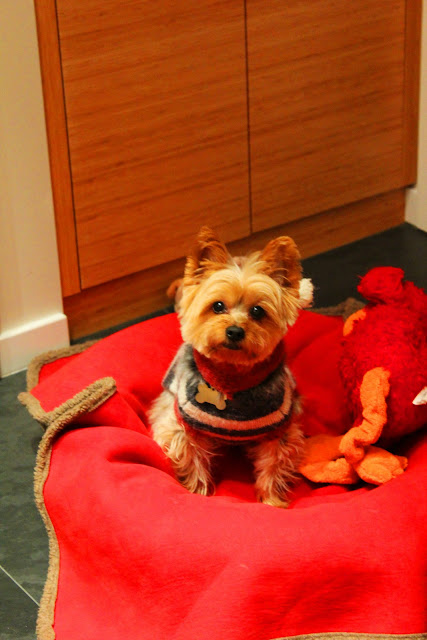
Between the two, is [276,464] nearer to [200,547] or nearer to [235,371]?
[235,371]

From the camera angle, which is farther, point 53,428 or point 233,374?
point 53,428

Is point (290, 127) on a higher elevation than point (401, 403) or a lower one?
higher

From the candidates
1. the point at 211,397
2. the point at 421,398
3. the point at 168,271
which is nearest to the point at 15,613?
the point at 211,397

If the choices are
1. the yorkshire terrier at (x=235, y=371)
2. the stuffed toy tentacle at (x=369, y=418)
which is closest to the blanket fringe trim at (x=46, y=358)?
the yorkshire terrier at (x=235, y=371)

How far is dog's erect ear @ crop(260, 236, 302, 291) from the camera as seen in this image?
193 cm

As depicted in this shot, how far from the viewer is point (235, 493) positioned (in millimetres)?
2203

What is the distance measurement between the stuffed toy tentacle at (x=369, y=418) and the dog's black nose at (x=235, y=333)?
342 mm

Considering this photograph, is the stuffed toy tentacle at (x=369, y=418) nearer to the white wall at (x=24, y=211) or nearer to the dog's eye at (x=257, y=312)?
the dog's eye at (x=257, y=312)

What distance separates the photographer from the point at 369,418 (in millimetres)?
2027

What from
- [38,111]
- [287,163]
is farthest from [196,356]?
[287,163]

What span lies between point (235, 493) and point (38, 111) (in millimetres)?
1149

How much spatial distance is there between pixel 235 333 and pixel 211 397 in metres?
0.21

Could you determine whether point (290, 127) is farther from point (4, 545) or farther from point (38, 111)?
point (4, 545)

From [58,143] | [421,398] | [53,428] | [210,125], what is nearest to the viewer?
[421,398]
